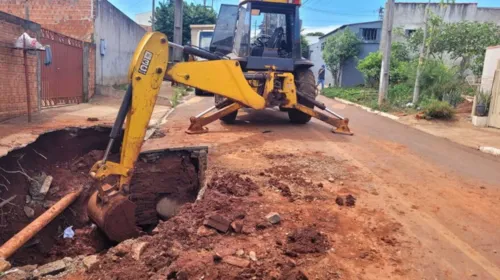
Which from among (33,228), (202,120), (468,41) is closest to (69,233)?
(33,228)

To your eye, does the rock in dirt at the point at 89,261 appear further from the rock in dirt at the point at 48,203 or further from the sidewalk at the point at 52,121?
the sidewalk at the point at 52,121

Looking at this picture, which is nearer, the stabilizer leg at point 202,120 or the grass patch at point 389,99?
the stabilizer leg at point 202,120

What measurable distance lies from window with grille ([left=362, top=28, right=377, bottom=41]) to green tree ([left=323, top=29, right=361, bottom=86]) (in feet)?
5.85

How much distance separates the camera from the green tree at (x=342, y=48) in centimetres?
2681

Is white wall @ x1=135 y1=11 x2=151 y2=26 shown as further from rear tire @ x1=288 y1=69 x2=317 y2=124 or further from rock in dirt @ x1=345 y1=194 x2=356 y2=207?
rock in dirt @ x1=345 y1=194 x2=356 y2=207

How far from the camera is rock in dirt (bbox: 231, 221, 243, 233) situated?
Answer: 12.0ft

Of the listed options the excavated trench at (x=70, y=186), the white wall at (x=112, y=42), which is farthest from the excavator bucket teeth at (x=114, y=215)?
the white wall at (x=112, y=42)

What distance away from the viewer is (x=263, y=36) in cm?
1045

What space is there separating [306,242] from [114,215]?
7.22 ft

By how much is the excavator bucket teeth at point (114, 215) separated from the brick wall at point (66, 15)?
1251 centimetres

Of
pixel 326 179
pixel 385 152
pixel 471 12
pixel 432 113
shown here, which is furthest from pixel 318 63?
pixel 326 179

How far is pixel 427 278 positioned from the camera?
3.09 meters

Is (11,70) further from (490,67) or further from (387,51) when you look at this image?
(490,67)

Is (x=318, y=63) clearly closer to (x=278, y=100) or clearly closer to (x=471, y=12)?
(x=471, y=12)
